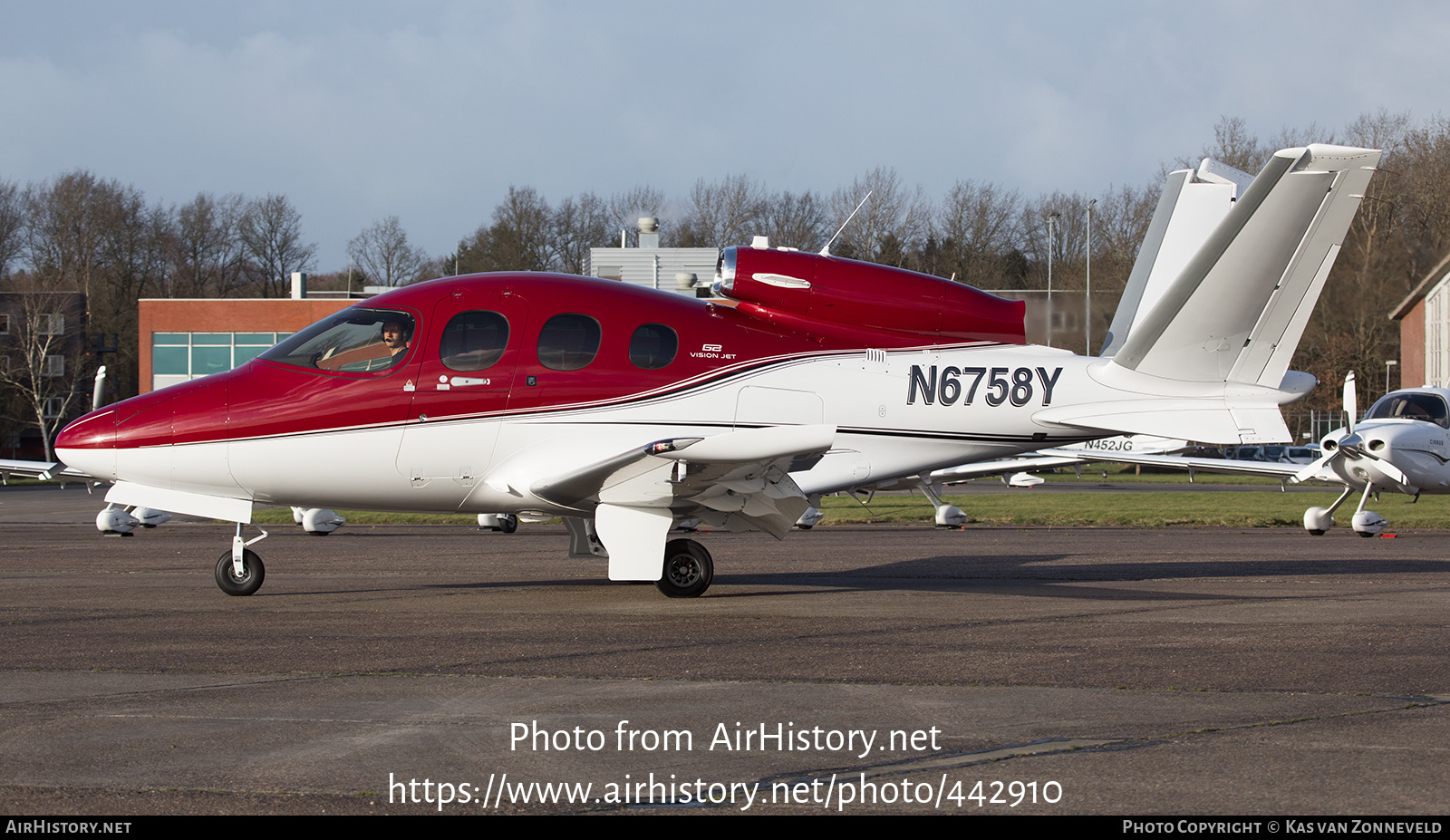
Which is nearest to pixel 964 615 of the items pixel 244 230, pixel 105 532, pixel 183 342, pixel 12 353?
pixel 105 532

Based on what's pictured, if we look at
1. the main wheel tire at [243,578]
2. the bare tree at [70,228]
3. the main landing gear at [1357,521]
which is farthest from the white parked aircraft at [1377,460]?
the bare tree at [70,228]

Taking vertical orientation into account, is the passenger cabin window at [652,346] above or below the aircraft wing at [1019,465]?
above

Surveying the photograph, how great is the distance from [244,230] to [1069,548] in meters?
66.6

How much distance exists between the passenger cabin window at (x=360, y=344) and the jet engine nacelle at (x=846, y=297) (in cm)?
327

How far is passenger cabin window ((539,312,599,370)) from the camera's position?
11000 millimetres

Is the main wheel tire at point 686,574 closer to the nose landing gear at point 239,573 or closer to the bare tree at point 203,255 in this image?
the nose landing gear at point 239,573

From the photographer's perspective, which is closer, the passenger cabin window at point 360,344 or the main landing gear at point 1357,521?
the passenger cabin window at point 360,344

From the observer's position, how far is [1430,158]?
123 feet

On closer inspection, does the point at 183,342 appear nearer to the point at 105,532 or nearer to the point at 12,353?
the point at 12,353

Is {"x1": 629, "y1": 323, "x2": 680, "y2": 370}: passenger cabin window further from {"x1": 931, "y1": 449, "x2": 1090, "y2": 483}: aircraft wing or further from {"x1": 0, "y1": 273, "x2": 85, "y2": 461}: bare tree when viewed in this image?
{"x1": 0, "y1": 273, "x2": 85, "y2": 461}: bare tree

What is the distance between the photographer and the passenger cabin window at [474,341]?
1092cm

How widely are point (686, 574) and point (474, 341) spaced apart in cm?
309

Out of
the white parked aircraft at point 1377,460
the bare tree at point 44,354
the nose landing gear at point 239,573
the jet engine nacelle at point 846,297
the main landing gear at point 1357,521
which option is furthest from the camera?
the bare tree at point 44,354

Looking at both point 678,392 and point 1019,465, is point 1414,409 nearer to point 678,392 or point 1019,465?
point 1019,465
